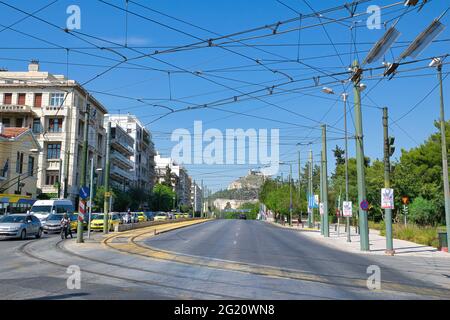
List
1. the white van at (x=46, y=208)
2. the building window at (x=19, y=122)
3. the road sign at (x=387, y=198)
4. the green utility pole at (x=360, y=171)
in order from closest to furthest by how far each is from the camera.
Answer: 1. the road sign at (x=387, y=198)
2. the green utility pole at (x=360, y=171)
3. the white van at (x=46, y=208)
4. the building window at (x=19, y=122)

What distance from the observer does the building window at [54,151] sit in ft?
221

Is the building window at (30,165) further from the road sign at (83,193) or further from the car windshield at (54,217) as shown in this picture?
the road sign at (83,193)

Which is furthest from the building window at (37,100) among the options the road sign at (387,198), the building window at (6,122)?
the road sign at (387,198)

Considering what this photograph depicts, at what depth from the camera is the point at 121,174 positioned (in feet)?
294

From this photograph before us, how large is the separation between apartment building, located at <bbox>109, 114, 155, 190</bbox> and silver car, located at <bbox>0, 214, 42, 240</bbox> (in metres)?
67.0

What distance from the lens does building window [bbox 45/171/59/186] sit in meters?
67.2

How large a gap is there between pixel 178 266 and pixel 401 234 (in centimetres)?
2601

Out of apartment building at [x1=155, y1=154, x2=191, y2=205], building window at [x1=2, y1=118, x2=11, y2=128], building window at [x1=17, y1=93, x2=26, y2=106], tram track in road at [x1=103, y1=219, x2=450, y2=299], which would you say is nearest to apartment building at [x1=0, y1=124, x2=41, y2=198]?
building window at [x1=2, y1=118, x2=11, y2=128]

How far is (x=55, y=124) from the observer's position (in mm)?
68125

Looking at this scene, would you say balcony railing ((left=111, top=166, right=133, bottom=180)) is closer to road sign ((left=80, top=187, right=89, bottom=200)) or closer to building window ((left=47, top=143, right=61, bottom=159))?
building window ((left=47, top=143, right=61, bottom=159))

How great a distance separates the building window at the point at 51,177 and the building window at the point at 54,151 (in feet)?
7.01

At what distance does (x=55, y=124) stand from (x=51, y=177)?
716 cm
